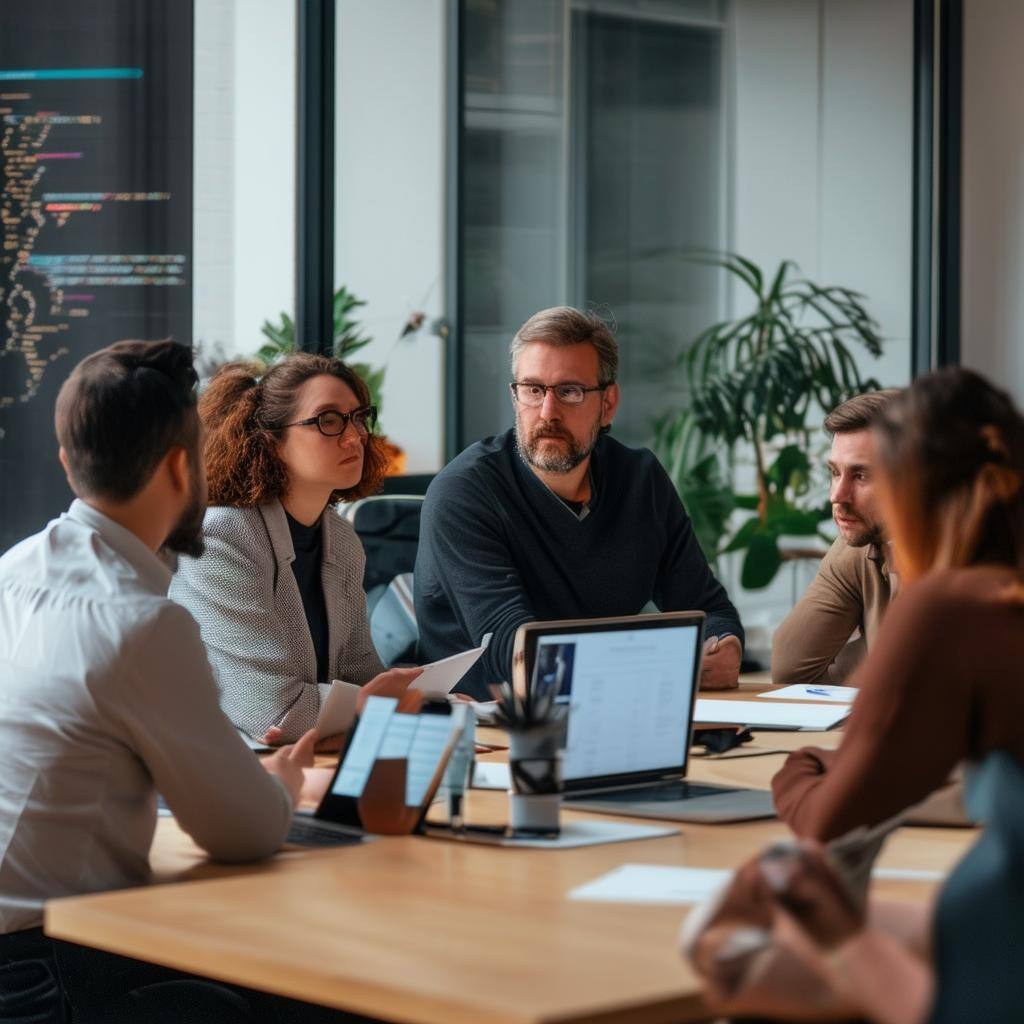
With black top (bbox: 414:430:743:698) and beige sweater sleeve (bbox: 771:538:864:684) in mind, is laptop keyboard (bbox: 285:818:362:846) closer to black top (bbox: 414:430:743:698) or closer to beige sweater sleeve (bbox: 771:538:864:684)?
black top (bbox: 414:430:743:698)

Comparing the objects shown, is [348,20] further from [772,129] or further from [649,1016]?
[649,1016]

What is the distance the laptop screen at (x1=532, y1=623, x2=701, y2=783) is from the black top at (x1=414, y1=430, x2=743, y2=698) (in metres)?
0.91

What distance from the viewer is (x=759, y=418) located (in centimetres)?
632

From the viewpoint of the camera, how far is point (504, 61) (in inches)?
237

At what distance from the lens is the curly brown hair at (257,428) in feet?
10.1

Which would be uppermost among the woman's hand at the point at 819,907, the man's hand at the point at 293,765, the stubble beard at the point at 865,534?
the stubble beard at the point at 865,534

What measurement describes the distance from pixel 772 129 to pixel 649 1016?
18.7 ft

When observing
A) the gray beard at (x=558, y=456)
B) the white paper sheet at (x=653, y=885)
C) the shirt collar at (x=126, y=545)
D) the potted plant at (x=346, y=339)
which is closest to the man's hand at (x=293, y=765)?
the shirt collar at (x=126, y=545)

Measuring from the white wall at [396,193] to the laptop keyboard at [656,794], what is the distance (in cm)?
332

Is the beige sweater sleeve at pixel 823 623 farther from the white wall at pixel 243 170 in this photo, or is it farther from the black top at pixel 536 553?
the white wall at pixel 243 170

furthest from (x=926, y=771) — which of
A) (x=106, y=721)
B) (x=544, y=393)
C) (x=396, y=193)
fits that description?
(x=396, y=193)

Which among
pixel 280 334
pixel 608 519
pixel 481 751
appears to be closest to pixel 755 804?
pixel 481 751

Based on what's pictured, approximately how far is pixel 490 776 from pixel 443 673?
260mm

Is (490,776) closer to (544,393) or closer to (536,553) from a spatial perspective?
(536,553)
